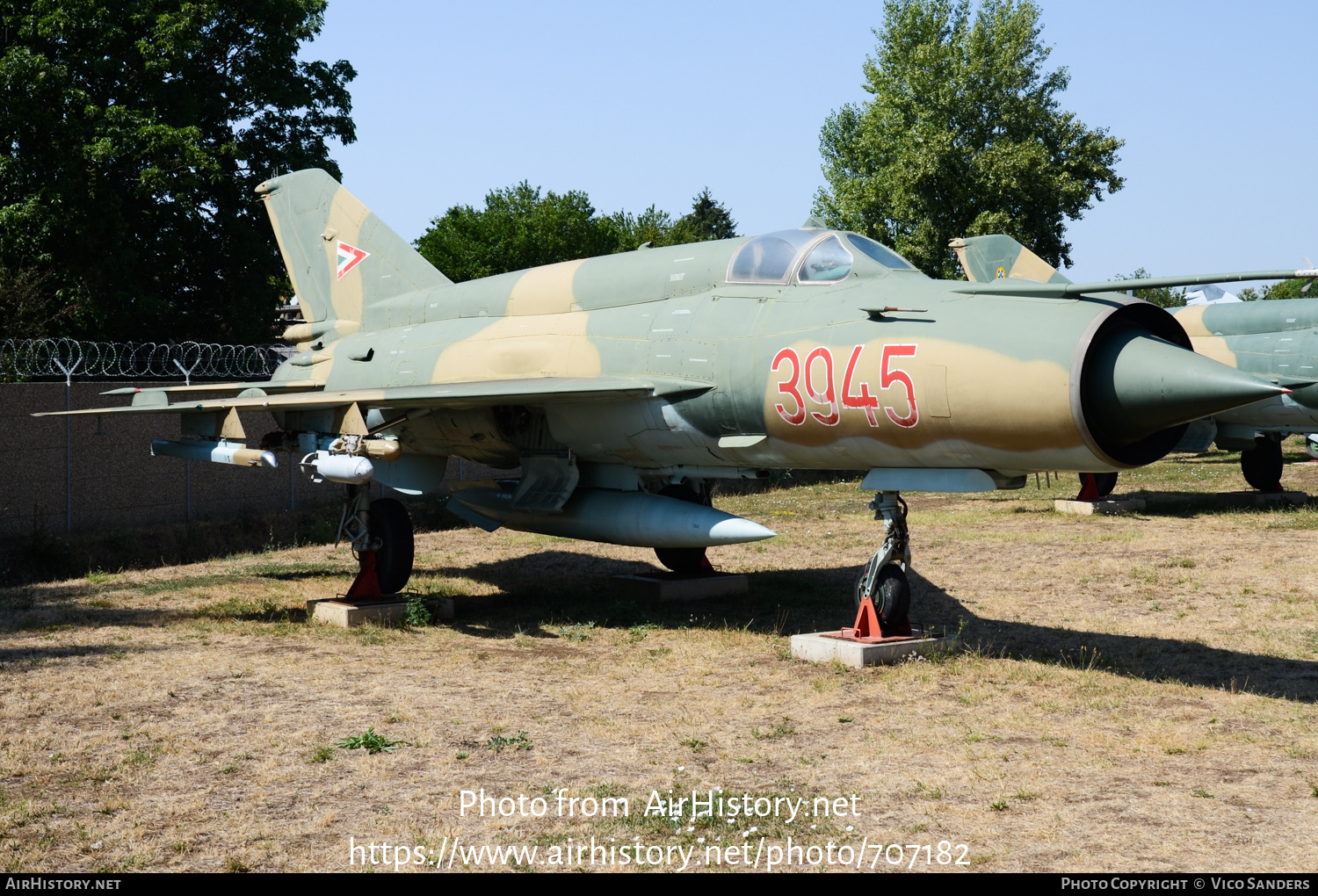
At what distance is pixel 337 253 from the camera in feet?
49.1

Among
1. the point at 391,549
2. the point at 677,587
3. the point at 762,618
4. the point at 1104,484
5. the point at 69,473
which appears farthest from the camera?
the point at 1104,484

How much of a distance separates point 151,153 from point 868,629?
21.3 m

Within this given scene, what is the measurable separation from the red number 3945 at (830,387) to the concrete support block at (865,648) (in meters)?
1.92

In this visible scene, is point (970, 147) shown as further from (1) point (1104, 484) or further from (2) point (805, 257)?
(2) point (805, 257)

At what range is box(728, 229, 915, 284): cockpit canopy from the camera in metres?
9.77

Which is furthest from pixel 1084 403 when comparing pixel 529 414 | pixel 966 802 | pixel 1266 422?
pixel 1266 422

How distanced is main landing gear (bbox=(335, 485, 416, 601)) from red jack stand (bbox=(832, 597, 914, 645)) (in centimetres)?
523

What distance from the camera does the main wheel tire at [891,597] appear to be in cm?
929

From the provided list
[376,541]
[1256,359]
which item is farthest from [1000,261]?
[376,541]

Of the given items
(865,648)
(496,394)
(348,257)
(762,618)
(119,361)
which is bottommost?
(762,618)

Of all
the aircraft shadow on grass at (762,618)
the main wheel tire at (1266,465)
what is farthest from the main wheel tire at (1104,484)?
the aircraft shadow on grass at (762,618)

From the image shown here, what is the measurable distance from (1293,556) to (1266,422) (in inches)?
258

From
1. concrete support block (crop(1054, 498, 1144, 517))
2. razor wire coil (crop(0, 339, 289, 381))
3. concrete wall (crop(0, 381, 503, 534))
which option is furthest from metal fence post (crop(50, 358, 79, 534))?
concrete support block (crop(1054, 498, 1144, 517))

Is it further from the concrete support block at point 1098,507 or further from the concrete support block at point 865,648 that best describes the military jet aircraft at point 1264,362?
the concrete support block at point 865,648
